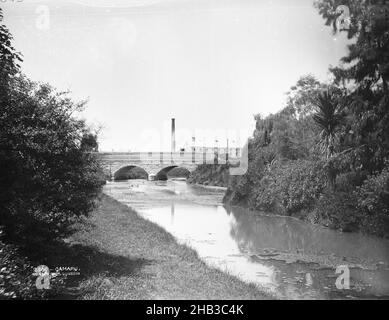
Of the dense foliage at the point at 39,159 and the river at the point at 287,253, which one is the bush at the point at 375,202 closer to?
the river at the point at 287,253

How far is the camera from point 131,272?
1245 centimetres

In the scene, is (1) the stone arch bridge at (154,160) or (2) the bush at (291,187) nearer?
(2) the bush at (291,187)

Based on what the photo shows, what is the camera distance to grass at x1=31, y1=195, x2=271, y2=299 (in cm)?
1024

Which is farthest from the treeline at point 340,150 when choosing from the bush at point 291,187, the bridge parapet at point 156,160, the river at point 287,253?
the bridge parapet at point 156,160

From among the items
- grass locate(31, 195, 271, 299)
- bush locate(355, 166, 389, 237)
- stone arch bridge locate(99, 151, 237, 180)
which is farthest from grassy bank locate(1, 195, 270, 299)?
stone arch bridge locate(99, 151, 237, 180)

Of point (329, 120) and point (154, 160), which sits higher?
point (329, 120)

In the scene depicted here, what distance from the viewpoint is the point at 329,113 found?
95.6 ft

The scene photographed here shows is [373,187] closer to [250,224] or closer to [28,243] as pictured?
[250,224]

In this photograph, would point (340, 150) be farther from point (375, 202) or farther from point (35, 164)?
point (35, 164)

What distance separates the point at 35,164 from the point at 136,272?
424 cm

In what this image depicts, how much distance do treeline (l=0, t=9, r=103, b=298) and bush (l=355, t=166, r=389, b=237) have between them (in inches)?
643

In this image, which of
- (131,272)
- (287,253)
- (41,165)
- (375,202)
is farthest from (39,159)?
(375,202)

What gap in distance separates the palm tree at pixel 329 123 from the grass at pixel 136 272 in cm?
1421

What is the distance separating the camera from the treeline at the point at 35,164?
396 inches
